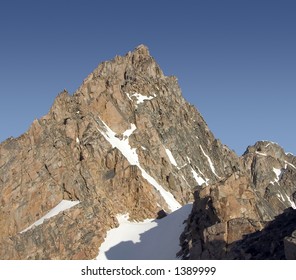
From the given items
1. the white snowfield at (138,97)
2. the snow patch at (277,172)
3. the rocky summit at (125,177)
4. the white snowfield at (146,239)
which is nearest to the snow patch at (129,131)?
the rocky summit at (125,177)

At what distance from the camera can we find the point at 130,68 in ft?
411

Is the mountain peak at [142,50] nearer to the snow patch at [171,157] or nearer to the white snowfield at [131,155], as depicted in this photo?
the snow patch at [171,157]

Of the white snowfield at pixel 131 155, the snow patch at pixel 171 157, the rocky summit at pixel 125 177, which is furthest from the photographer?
the snow patch at pixel 171 157

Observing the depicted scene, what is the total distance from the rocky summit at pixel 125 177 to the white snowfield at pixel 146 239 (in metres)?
1.42

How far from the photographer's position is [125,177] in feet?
279

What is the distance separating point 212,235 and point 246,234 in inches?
141

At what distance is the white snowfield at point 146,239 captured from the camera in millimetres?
62688

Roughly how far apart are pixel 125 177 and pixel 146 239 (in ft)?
63.0

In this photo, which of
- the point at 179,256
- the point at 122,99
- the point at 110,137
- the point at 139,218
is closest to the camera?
the point at 179,256

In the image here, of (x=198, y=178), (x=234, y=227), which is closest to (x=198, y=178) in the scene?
(x=198, y=178)

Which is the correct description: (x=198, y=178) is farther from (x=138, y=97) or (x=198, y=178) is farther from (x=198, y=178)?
(x=138, y=97)
